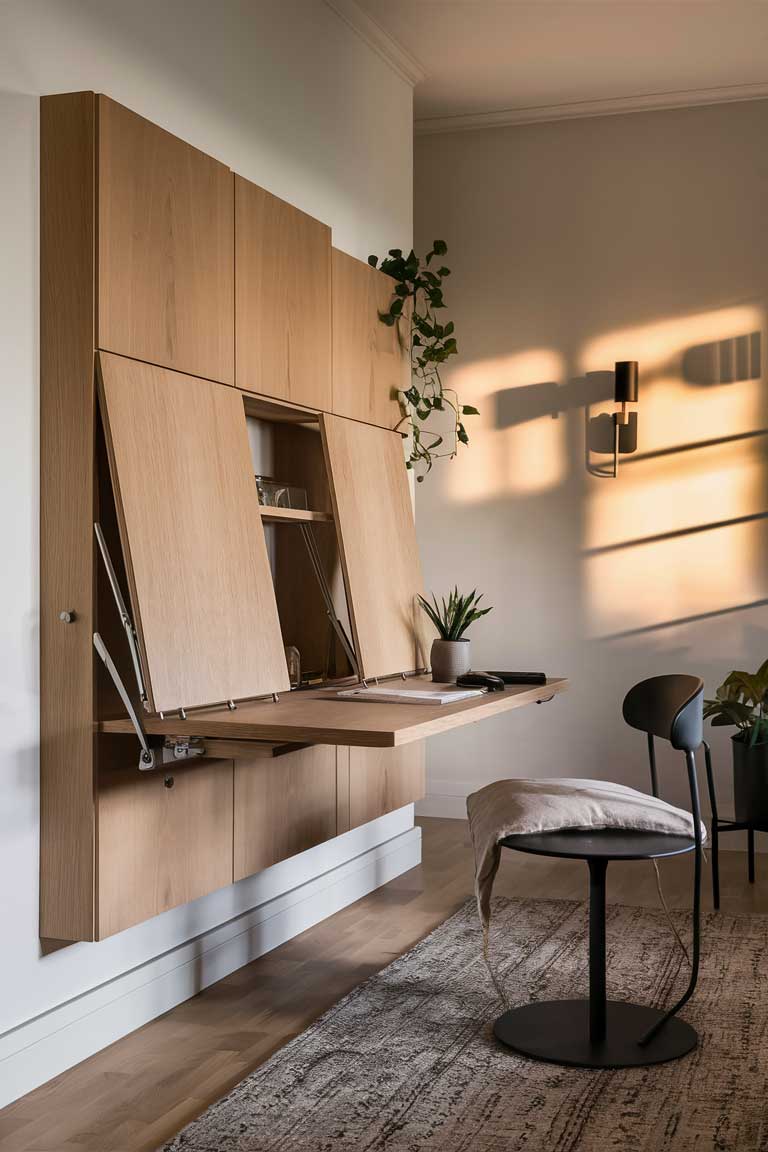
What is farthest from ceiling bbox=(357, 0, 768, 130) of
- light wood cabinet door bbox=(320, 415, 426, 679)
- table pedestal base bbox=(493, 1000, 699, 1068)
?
table pedestal base bbox=(493, 1000, 699, 1068)

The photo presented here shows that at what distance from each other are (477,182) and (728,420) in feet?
5.38

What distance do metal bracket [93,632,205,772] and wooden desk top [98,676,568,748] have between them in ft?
0.13

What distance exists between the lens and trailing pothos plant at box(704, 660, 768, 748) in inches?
177

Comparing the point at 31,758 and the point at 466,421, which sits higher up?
the point at 466,421

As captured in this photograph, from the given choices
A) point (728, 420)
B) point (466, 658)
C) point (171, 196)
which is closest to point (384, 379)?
point (466, 658)

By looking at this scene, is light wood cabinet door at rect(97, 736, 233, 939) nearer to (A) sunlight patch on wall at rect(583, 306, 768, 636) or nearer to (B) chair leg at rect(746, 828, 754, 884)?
(B) chair leg at rect(746, 828, 754, 884)

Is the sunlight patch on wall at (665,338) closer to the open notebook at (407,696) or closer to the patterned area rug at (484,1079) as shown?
the open notebook at (407,696)

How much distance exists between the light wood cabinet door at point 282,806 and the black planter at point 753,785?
1.70 metres

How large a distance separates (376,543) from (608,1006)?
1.59 m

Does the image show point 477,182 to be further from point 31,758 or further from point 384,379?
point 31,758

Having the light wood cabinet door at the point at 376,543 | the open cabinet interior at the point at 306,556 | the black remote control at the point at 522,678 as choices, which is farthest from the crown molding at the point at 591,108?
the black remote control at the point at 522,678

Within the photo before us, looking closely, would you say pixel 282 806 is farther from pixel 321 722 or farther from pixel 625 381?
pixel 625 381

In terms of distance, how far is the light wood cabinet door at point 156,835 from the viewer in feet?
8.79

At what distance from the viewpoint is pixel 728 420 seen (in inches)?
205
